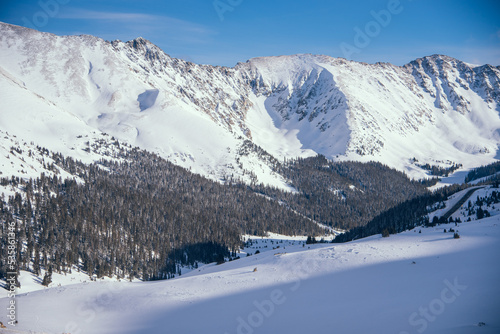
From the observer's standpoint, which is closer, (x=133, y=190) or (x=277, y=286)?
(x=277, y=286)

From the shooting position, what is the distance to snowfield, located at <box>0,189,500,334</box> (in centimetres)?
2903

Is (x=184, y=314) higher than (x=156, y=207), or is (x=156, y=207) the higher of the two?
(x=156, y=207)

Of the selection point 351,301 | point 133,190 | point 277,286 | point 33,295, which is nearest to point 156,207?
point 133,190

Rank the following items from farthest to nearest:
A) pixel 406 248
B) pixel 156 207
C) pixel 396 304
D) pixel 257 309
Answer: pixel 156 207, pixel 406 248, pixel 257 309, pixel 396 304

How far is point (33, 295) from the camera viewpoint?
50.4 metres

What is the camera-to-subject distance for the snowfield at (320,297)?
2903 cm

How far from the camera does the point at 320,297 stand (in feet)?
123

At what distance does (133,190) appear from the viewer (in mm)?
176875

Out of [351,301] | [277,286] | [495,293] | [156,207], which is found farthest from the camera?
[156,207]

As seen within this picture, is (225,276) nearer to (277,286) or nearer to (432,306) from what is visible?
(277,286)

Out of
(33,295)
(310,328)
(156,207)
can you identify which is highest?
(156,207)

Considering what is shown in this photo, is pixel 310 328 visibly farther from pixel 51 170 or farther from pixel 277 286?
pixel 51 170

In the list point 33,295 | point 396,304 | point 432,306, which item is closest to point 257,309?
point 396,304

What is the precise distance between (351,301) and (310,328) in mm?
6145
